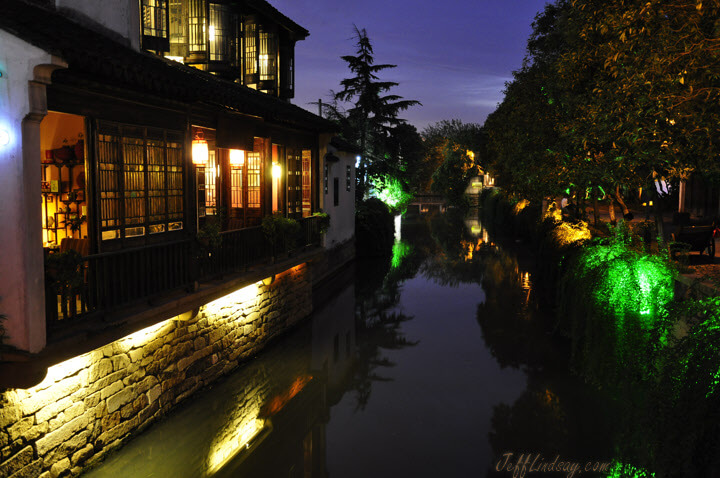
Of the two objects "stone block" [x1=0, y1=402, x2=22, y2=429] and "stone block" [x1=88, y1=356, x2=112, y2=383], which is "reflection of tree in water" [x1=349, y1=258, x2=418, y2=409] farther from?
"stone block" [x1=0, y1=402, x2=22, y2=429]

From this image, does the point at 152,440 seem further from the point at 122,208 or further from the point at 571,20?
the point at 571,20

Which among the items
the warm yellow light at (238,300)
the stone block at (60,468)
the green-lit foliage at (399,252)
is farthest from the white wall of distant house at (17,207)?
the green-lit foliage at (399,252)

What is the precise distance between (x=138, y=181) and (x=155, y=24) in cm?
406

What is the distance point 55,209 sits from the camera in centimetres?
1061

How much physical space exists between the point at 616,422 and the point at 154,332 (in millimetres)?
8001

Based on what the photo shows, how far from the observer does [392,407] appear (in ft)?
36.4

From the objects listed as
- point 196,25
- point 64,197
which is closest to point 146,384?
point 64,197

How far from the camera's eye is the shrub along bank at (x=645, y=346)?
5.68 metres

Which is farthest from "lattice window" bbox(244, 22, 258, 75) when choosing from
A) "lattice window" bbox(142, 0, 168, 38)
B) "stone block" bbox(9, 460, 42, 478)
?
"stone block" bbox(9, 460, 42, 478)

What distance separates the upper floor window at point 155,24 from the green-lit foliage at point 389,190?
27050 millimetres

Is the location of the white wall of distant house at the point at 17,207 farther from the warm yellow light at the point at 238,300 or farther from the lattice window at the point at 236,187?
the lattice window at the point at 236,187

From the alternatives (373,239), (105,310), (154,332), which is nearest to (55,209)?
(154,332)

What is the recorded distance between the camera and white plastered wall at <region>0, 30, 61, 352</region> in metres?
6.43

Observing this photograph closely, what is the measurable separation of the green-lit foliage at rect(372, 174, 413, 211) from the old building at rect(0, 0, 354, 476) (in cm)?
2199
